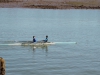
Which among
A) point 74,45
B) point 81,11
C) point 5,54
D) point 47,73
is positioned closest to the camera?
point 47,73

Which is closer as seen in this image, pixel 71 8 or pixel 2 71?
pixel 2 71

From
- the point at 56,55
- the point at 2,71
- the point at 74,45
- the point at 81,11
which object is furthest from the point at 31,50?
the point at 81,11

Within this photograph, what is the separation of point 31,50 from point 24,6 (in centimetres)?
9669

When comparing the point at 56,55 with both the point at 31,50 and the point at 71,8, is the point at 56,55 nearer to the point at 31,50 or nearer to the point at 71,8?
the point at 31,50

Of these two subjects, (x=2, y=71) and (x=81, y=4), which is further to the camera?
(x=81, y=4)

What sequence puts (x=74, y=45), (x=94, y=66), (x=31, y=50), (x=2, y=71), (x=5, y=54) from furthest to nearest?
1. (x=74, y=45)
2. (x=31, y=50)
3. (x=5, y=54)
4. (x=94, y=66)
5. (x=2, y=71)

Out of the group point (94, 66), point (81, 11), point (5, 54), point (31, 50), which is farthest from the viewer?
point (81, 11)

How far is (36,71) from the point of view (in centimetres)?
2938

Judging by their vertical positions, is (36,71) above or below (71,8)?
below

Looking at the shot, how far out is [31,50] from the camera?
3884 cm

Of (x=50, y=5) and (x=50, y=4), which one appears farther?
(x=50, y=4)

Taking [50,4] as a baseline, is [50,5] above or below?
below

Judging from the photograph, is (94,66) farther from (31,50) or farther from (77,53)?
(31,50)

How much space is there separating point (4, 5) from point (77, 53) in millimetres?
99246
